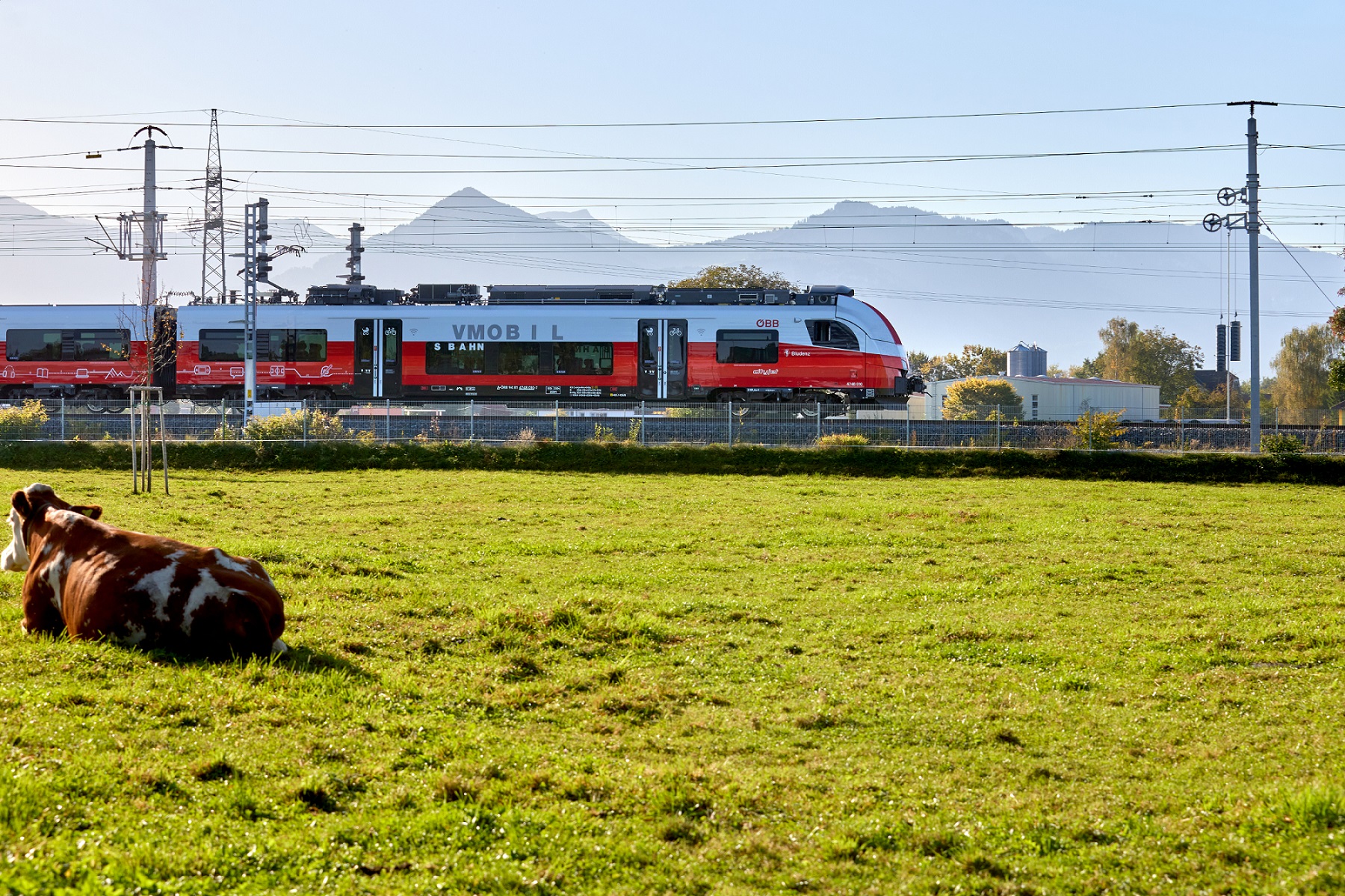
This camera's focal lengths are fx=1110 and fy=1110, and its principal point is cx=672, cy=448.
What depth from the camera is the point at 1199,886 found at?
15.6 feet

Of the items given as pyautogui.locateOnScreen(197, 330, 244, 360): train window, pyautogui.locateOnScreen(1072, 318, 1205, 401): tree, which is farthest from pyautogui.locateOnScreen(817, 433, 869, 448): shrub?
pyautogui.locateOnScreen(1072, 318, 1205, 401): tree

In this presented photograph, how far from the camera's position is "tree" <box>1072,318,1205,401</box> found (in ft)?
340

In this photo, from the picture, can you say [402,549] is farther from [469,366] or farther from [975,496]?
[469,366]

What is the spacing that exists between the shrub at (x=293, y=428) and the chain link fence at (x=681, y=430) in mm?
26

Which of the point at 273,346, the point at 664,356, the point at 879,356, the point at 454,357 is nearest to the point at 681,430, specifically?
the point at 664,356

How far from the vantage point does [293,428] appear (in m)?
29.6

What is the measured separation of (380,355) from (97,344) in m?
11.0

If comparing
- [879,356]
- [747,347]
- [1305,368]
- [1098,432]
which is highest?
[1305,368]

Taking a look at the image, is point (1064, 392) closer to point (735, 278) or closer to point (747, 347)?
point (735, 278)

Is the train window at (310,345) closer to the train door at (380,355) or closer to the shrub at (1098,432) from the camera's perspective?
the train door at (380,355)

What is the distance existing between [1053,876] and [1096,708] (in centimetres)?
319

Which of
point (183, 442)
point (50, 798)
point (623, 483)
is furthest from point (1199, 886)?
point (183, 442)

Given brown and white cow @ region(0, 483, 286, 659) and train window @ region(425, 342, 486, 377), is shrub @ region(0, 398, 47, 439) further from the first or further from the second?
brown and white cow @ region(0, 483, 286, 659)

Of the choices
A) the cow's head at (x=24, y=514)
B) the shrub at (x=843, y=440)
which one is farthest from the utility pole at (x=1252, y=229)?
the cow's head at (x=24, y=514)
